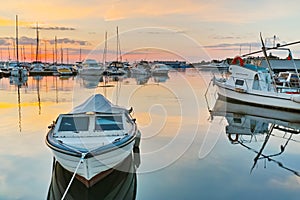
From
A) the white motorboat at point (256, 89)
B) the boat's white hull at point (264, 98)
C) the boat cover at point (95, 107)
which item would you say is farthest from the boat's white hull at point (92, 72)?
the boat cover at point (95, 107)

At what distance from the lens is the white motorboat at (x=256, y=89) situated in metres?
18.2

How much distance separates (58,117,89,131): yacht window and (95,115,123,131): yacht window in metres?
0.29

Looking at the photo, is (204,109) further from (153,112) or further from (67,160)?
(67,160)

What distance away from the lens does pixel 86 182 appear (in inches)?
284

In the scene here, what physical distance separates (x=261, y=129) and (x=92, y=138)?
9.03 m

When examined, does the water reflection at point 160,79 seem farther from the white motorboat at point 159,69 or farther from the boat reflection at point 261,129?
the boat reflection at point 261,129

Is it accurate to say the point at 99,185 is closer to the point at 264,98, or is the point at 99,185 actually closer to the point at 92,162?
the point at 92,162

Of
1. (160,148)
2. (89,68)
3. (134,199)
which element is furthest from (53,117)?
(89,68)

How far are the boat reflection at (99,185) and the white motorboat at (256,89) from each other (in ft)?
40.9

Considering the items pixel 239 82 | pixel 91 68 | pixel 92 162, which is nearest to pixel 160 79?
pixel 91 68

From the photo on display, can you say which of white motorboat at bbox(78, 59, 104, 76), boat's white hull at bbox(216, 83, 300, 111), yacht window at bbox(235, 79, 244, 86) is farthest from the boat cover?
white motorboat at bbox(78, 59, 104, 76)

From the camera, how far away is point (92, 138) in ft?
26.1

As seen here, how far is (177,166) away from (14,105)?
46.6 feet

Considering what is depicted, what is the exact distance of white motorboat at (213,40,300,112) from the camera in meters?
18.2
